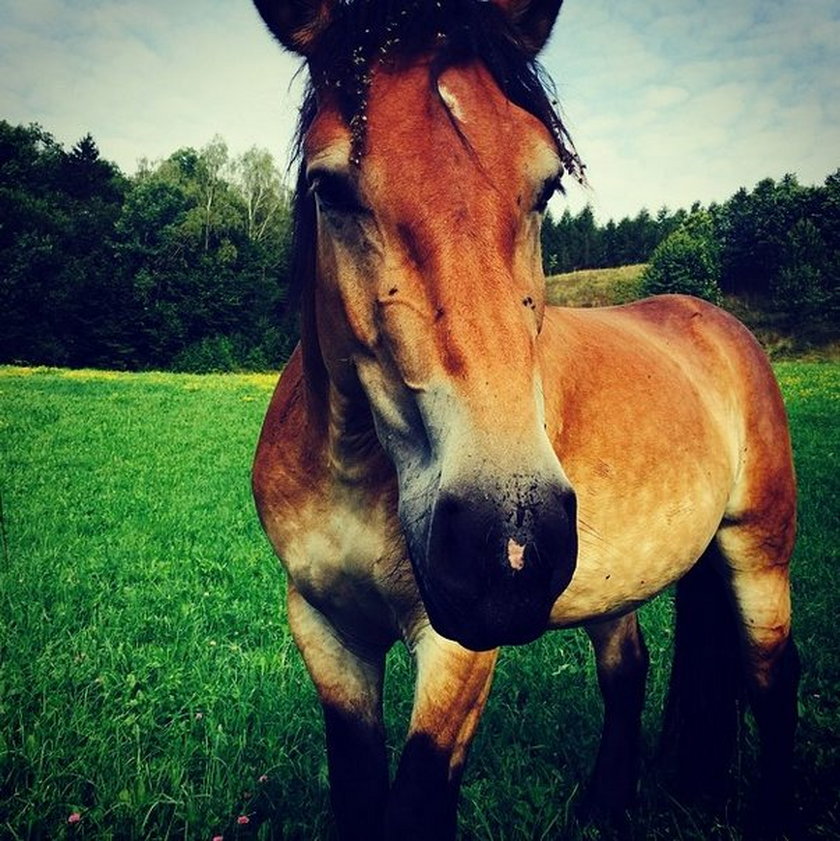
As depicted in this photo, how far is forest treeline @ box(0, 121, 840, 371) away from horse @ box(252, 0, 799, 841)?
51.4 ft

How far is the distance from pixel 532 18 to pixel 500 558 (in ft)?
5.28

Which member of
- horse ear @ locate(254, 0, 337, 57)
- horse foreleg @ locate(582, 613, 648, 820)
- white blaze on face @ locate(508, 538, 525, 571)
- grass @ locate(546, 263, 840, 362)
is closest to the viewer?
white blaze on face @ locate(508, 538, 525, 571)

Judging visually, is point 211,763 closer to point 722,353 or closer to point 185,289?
point 722,353

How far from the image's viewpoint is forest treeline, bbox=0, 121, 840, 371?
23.2 m

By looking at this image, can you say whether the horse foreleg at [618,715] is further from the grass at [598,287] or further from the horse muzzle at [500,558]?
the grass at [598,287]

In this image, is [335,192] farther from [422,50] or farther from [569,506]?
[569,506]

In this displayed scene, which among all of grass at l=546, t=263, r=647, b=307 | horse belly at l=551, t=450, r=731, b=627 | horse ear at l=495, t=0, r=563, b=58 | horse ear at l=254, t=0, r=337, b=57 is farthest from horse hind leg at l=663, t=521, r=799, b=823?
grass at l=546, t=263, r=647, b=307

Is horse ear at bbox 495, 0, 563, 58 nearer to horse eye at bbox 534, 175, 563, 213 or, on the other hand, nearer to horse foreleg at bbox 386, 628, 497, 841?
horse eye at bbox 534, 175, 563, 213

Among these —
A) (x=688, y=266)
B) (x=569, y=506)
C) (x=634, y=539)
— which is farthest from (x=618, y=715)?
(x=688, y=266)

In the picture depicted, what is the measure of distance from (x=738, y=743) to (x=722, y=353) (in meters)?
1.92

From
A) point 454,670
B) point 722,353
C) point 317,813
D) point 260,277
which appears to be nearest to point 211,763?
point 317,813

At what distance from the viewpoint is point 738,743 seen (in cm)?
310

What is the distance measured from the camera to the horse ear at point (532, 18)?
1800 mm

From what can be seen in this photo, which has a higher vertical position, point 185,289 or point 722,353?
point 185,289
